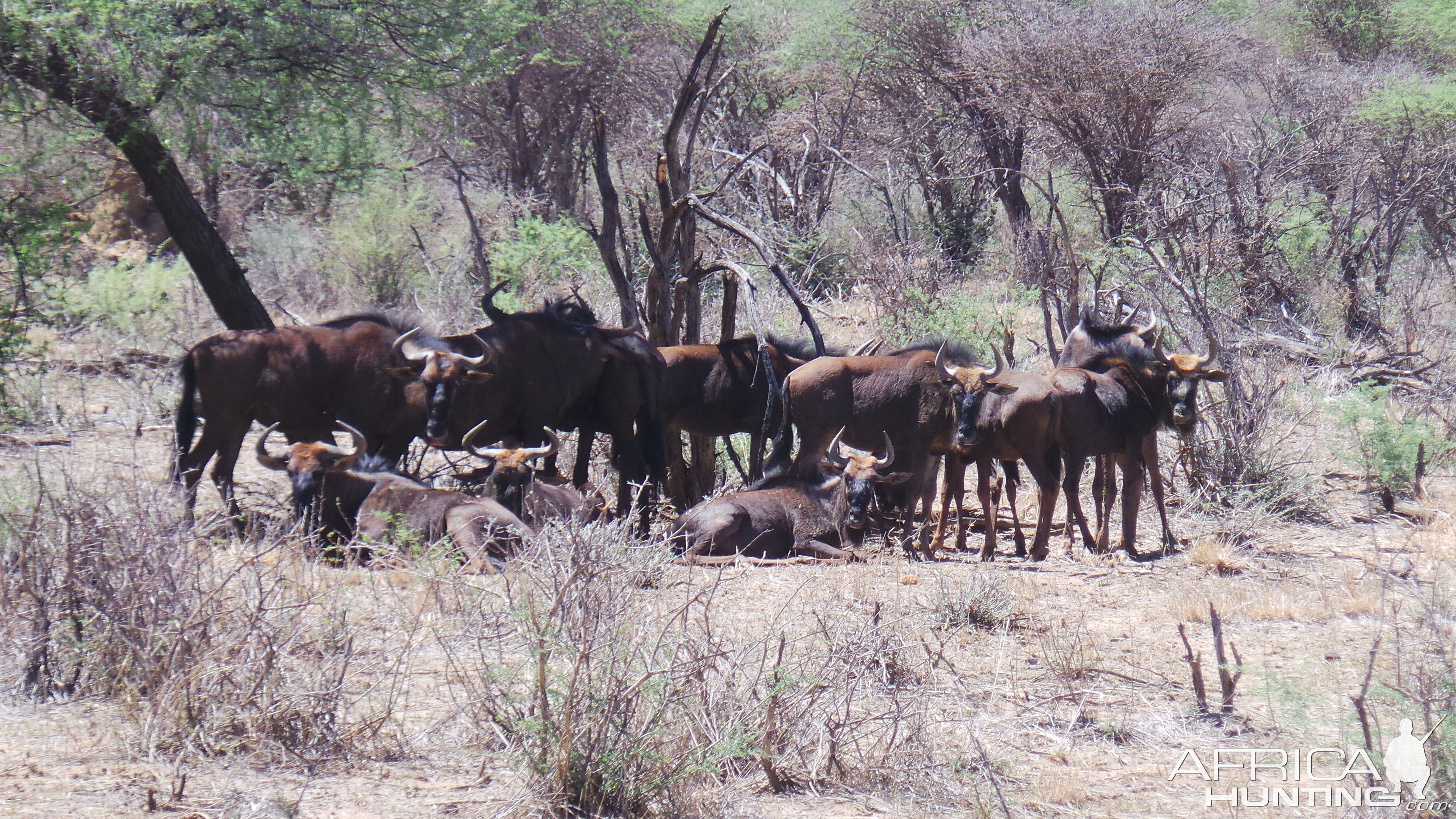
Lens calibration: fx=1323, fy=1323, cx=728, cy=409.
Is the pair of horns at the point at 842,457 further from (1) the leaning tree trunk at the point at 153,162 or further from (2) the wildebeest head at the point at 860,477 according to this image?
(1) the leaning tree trunk at the point at 153,162

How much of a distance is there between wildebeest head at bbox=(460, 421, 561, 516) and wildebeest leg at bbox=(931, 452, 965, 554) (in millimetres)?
2844

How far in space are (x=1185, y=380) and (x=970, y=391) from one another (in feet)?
5.21

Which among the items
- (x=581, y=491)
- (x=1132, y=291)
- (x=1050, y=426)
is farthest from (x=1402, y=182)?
(x=581, y=491)

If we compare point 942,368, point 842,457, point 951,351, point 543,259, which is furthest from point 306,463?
point 543,259

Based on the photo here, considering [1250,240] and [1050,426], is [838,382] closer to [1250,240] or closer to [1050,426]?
[1050,426]

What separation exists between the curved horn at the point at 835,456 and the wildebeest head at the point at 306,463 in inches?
128

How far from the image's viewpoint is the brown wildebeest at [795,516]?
877cm

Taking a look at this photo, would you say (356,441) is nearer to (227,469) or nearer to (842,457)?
(227,469)

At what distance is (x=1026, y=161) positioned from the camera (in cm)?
2092

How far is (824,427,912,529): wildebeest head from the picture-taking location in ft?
29.6

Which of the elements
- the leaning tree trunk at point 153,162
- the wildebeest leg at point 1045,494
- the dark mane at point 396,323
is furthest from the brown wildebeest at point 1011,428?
the leaning tree trunk at point 153,162

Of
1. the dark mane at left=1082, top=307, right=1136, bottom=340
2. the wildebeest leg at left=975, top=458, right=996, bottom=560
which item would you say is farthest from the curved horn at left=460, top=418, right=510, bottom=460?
the dark mane at left=1082, top=307, right=1136, bottom=340

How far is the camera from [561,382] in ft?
32.0

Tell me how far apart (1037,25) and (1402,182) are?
5.36 m
